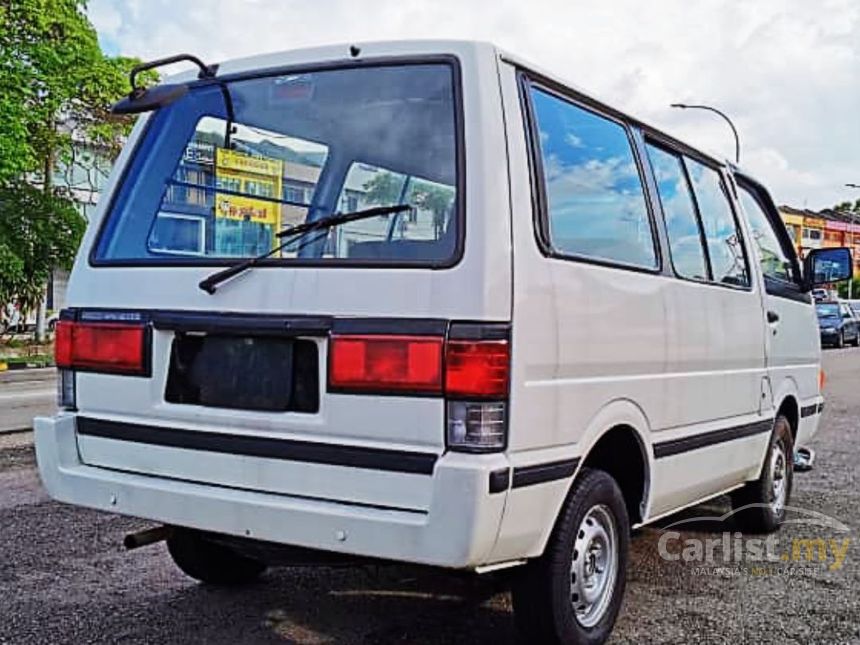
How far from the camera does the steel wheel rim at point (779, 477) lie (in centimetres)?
566

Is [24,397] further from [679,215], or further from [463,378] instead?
[463,378]

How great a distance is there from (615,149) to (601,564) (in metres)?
1.62

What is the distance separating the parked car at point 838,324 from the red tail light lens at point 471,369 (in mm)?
30834

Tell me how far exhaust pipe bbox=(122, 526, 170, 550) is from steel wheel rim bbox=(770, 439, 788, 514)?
344 centimetres

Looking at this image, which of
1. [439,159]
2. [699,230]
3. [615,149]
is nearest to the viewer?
[439,159]

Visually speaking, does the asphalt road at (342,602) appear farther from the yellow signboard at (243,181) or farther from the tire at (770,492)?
the yellow signboard at (243,181)

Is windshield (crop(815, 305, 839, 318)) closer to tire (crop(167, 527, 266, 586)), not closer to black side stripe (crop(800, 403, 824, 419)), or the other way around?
black side stripe (crop(800, 403, 824, 419))

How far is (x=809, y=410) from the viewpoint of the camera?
20.6ft

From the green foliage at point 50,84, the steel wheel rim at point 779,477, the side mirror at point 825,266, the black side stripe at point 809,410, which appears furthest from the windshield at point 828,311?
the steel wheel rim at point 779,477

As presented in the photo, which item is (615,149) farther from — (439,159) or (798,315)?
(798,315)

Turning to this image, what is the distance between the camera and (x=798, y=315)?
601 centimetres

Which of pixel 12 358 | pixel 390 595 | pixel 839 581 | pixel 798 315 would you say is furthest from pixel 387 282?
pixel 12 358

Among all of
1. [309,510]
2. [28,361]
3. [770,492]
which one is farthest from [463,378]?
[28,361]

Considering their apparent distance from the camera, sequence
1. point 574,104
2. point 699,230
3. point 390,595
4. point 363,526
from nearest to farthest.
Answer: point 363,526 < point 574,104 < point 390,595 < point 699,230
